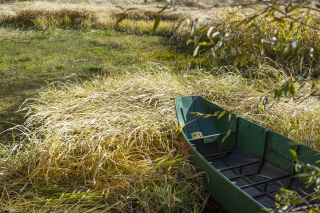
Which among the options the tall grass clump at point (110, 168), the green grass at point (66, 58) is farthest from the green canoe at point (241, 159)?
the green grass at point (66, 58)

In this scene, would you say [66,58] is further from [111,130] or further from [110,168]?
[110,168]

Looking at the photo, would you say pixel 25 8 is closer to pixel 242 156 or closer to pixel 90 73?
pixel 90 73

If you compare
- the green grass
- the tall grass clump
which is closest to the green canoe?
the tall grass clump

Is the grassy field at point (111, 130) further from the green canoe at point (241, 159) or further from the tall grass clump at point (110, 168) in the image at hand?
the green canoe at point (241, 159)

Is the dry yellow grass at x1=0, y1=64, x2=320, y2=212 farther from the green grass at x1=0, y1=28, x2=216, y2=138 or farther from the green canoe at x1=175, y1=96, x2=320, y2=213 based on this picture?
the green grass at x1=0, y1=28, x2=216, y2=138

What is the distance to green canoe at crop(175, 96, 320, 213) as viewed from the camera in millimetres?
2270

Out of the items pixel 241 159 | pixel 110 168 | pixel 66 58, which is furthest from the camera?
pixel 66 58

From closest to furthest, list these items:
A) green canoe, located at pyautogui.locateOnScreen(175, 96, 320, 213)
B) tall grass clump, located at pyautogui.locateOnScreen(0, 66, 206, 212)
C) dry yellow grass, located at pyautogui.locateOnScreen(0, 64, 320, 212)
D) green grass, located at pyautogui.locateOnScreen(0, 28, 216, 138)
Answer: green canoe, located at pyautogui.locateOnScreen(175, 96, 320, 213) → tall grass clump, located at pyautogui.locateOnScreen(0, 66, 206, 212) → dry yellow grass, located at pyautogui.locateOnScreen(0, 64, 320, 212) → green grass, located at pyautogui.locateOnScreen(0, 28, 216, 138)

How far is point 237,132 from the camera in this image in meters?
3.11

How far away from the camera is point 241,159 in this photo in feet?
Answer: 10.0

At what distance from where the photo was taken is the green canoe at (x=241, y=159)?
89.4 inches

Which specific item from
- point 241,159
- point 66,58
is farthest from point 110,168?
point 66,58

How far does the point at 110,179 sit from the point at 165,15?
37.9ft

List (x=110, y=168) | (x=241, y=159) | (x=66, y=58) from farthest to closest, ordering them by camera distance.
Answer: (x=66, y=58) → (x=241, y=159) → (x=110, y=168)
